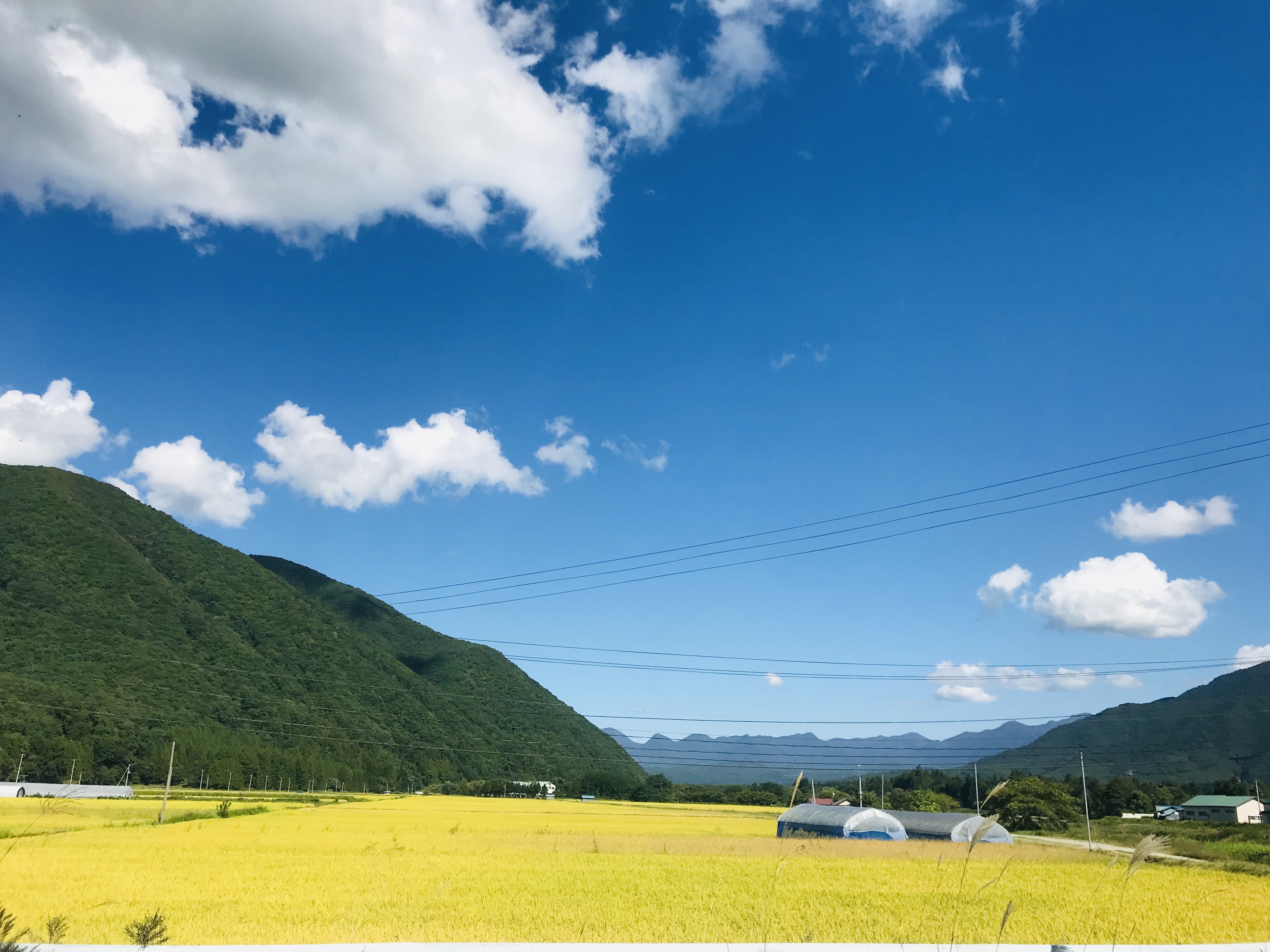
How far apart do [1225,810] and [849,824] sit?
10250 cm

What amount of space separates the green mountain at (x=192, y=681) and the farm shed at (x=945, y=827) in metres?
97.4

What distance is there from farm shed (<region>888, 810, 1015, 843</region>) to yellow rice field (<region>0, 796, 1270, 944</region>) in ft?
17.3

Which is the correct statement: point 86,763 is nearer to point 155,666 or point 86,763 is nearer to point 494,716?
point 155,666

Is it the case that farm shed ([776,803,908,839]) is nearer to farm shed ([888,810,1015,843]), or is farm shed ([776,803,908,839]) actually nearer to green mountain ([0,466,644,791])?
farm shed ([888,810,1015,843])

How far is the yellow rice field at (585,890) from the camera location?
15.1 metres

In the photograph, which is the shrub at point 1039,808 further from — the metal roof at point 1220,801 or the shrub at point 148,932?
the shrub at point 148,932

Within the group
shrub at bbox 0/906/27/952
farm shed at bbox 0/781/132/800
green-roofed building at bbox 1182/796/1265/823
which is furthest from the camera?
green-roofed building at bbox 1182/796/1265/823

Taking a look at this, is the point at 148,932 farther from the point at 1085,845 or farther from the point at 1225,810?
the point at 1225,810

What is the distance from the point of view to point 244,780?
386 ft

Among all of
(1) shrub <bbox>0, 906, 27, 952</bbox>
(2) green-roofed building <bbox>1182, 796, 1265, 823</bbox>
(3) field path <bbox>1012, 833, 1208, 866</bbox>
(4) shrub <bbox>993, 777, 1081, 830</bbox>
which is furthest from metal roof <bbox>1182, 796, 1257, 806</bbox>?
(1) shrub <bbox>0, 906, 27, 952</bbox>

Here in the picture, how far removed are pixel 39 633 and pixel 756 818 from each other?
382 ft

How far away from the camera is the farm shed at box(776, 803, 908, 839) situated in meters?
46.3

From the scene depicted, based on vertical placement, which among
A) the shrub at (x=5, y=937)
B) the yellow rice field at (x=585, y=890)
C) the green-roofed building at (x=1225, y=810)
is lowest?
the green-roofed building at (x=1225, y=810)

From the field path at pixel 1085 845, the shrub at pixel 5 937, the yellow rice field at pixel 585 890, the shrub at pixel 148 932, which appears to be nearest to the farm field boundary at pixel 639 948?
the shrub at pixel 148 932
